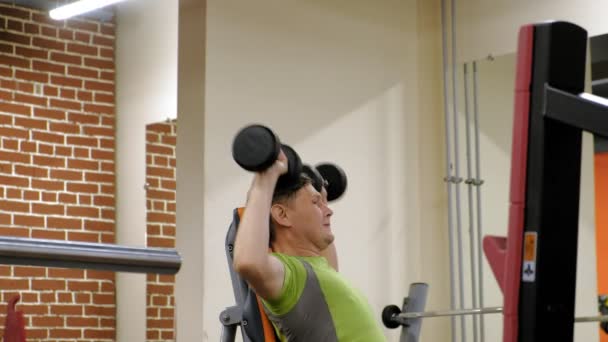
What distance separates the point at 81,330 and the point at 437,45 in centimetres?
289

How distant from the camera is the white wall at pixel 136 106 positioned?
6305mm

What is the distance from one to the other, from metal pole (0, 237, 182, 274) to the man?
1.50m

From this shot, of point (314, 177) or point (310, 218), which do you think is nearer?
point (310, 218)

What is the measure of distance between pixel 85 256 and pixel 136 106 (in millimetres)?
5704

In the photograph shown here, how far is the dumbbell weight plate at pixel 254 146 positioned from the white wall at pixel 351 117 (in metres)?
1.81

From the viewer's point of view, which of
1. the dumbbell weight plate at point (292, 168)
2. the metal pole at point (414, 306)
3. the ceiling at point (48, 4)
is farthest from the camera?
the ceiling at point (48, 4)

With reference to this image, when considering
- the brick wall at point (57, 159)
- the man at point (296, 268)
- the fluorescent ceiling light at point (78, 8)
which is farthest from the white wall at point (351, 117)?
the brick wall at point (57, 159)

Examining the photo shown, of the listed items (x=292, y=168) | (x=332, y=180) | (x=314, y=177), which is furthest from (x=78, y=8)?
(x=292, y=168)

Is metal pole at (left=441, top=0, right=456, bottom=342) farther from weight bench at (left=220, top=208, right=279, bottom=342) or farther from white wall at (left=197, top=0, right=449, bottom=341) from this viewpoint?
weight bench at (left=220, top=208, right=279, bottom=342)

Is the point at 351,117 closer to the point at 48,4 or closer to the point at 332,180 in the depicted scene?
the point at 332,180

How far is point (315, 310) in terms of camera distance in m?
2.81

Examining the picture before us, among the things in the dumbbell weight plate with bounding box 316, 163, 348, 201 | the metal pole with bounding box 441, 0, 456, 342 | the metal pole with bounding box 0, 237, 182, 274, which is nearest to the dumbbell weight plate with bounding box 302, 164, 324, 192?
the dumbbell weight plate with bounding box 316, 163, 348, 201

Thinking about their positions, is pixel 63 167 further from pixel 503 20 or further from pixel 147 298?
pixel 503 20

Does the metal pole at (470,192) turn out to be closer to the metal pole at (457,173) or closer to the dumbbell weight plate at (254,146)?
the metal pole at (457,173)
